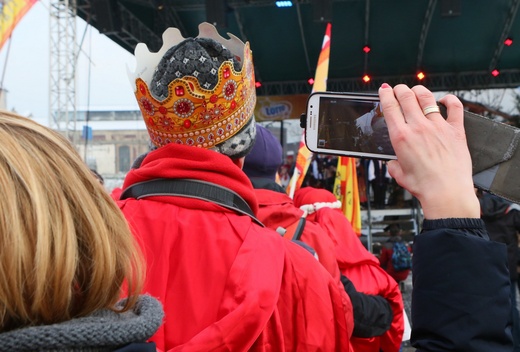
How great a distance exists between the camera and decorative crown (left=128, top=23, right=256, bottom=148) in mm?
1283

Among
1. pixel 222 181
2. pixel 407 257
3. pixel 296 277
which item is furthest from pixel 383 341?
pixel 407 257

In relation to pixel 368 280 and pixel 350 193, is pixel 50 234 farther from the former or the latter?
pixel 350 193

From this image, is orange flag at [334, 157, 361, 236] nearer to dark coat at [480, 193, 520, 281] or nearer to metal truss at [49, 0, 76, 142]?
dark coat at [480, 193, 520, 281]

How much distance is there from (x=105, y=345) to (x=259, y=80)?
43.7 feet

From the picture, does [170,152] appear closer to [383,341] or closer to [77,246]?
[77,246]

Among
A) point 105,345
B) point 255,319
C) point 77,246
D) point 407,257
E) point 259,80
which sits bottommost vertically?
point 407,257

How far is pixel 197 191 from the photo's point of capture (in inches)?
48.1

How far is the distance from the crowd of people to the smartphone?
0.12 meters

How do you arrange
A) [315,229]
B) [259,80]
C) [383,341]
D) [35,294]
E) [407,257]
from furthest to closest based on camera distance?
[259,80] < [407,257] < [383,341] < [315,229] < [35,294]

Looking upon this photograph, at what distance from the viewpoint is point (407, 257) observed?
7.20m

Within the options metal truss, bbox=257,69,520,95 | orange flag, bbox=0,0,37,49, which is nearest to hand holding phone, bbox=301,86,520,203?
orange flag, bbox=0,0,37,49

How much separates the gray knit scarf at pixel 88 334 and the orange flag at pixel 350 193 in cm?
443

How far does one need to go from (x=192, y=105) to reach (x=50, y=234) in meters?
0.69

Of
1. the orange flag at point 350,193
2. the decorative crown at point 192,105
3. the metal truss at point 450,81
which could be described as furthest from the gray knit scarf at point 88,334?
the metal truss at point 450,81
